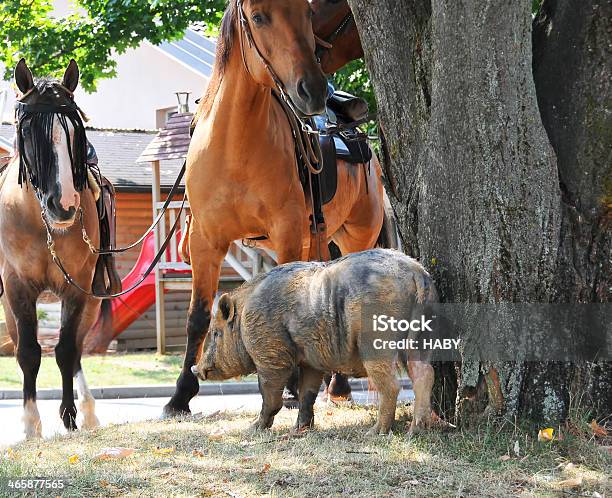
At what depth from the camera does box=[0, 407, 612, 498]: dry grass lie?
178 inches

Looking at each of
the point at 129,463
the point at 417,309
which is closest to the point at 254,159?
the point at 417,309

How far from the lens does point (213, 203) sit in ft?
22.6

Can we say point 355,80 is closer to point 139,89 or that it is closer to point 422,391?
point 422,391

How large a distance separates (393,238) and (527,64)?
4881mm

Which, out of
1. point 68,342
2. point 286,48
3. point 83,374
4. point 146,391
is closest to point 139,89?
point 146,391

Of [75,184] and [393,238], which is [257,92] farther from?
[393,238]

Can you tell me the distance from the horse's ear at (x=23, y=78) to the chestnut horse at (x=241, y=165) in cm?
139

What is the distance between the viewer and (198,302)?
720cm

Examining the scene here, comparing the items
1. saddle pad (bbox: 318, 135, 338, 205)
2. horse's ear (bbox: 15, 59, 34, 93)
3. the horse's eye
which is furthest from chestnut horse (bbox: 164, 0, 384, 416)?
horse's ear (bbox: 15, 59, 34, 93)

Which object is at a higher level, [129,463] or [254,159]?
[254,159]

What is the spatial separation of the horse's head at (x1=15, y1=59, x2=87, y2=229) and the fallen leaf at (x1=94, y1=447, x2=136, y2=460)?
2.36 m

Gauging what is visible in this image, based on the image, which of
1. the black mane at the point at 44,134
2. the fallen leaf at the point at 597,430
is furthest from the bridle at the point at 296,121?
the fallen leaf at the point at 597,430

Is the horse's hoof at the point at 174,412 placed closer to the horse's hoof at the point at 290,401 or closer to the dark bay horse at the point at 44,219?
the horse's hoof at the point at 290,401

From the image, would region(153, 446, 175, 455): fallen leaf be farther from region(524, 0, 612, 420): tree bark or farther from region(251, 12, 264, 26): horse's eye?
region(251, 12, 264, 26): horse's eye
